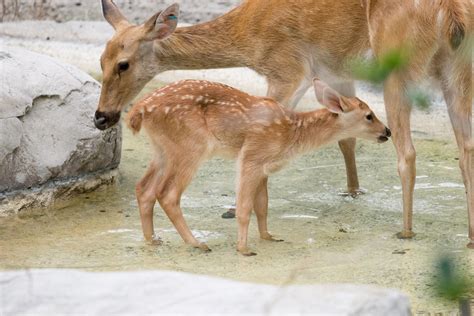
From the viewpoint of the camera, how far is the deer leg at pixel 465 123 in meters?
5.54

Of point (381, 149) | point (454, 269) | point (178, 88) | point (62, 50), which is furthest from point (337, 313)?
point (62, 50)

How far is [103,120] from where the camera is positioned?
238 inches

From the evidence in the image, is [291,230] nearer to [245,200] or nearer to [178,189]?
[245,200]

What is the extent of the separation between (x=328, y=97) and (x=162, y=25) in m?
1.19

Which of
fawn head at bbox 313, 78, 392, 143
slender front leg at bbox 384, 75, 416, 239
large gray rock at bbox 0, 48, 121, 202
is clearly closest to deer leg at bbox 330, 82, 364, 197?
fawn head at bbox 313, 78, 392, 143

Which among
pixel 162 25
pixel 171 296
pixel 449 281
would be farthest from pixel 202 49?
pixel 449 281

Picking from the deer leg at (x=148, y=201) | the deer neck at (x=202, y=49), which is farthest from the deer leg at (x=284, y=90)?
the deer leg at (x=148, y=201)

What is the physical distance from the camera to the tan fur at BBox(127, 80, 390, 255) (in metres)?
5.36

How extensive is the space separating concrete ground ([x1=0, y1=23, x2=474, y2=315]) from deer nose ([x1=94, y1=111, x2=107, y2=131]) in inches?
21.0

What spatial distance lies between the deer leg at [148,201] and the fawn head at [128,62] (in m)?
0.59

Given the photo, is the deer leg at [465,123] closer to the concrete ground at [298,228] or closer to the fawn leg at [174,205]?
the concrete ground at [298,228]

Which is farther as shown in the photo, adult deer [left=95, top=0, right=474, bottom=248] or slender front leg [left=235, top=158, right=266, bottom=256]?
adult deer [left=95, top=0, right=474, bottom=248]

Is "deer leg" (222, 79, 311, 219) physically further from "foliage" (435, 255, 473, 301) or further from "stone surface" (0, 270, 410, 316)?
"foliage" (435, 255, 473, 301)

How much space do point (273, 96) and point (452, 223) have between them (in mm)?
1257
